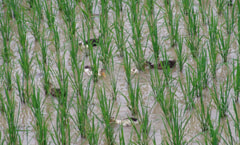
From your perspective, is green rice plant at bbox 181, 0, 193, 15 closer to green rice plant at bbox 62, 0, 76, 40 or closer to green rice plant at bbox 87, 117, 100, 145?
green rice plant at bbox 62, 0, 76, 40

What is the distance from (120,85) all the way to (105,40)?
564 millimetres

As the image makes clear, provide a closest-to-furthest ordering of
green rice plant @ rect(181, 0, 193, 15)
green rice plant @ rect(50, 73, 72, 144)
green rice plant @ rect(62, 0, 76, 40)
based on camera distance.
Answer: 1. green rice plant @ rect(50, 73, 72, 144)
2. green rice plant @ rect(62, 0, 76, 40)
3. green rice plant @ rect(181, 0, 193, 15)

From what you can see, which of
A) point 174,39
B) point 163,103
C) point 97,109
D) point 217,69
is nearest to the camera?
point 163,103

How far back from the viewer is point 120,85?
3.14m

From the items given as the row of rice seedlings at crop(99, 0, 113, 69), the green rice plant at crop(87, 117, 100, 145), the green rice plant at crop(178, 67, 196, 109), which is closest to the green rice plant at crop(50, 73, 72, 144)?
the green rice plant at crop(87, 117, 100, 145)

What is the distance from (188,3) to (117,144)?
1736 mm

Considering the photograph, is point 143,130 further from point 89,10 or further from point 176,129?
point 89,10

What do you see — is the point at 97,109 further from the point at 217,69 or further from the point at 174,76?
the point at 217,69

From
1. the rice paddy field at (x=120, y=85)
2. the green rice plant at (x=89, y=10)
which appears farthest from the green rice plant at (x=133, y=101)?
the green rice plant at (x=89, y=10)

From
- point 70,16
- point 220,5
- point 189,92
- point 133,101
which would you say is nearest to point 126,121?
point 133,101

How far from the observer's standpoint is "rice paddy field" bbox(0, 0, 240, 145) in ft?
8.46

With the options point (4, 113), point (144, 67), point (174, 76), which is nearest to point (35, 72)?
point (4, 113)

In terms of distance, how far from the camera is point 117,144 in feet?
8.38

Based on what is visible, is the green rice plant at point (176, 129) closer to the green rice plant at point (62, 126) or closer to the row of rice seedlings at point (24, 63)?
the green rice plant at point (62, 126)
